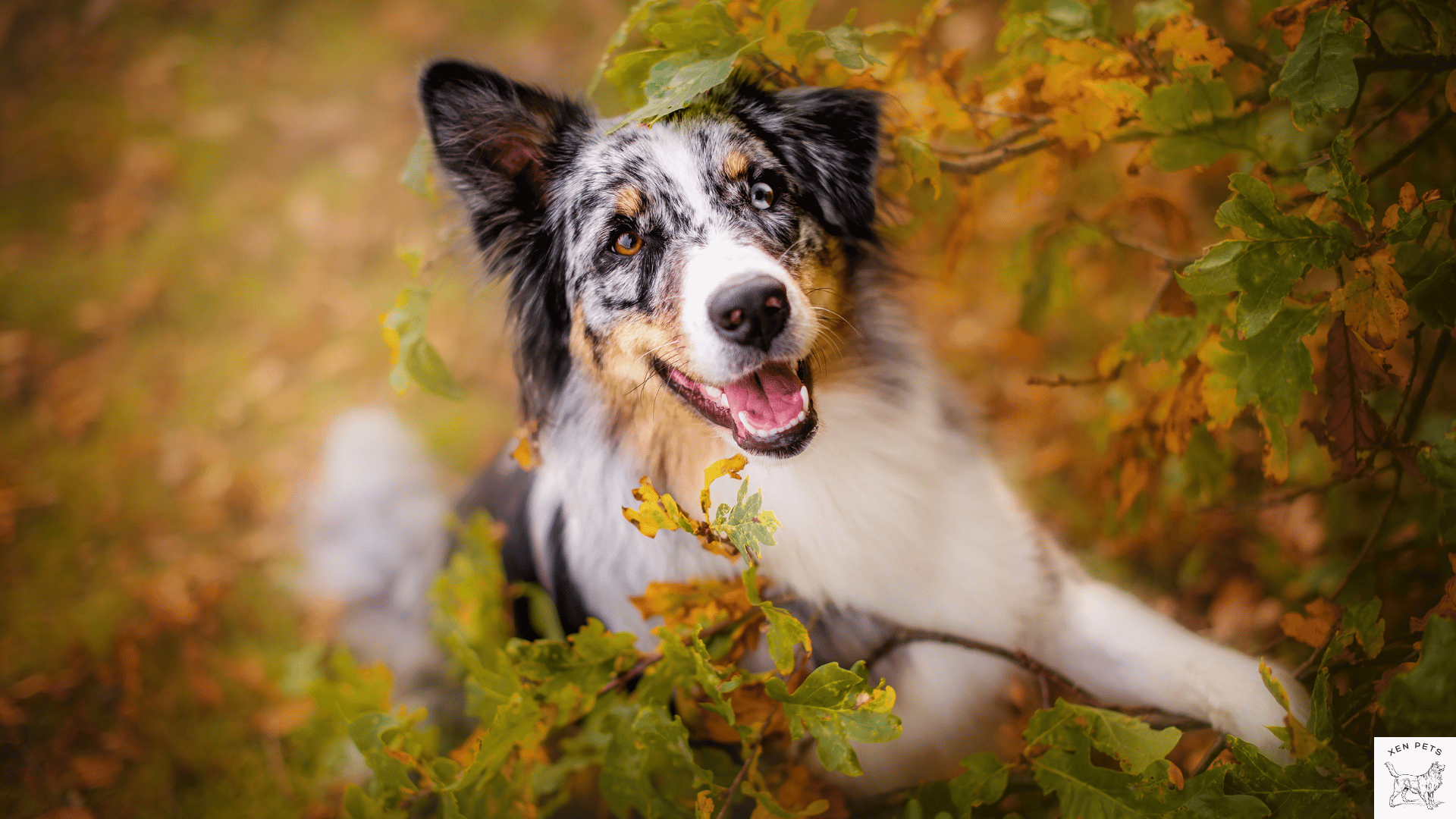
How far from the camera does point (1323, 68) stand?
1.56 meters

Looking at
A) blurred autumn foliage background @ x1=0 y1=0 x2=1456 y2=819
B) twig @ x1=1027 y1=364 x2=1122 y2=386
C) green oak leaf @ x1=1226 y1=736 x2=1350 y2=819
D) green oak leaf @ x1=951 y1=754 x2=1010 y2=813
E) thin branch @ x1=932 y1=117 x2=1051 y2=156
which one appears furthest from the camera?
blurred autumn foliage background @ x1=0 y1=0 x2=1456 y2=819

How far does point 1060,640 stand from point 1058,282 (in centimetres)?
111

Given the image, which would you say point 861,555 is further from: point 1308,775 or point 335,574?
point 335,574

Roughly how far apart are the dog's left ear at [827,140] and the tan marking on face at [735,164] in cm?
11

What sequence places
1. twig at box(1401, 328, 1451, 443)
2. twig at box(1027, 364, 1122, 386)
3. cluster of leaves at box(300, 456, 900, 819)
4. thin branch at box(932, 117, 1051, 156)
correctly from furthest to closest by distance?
twig at box(1027, 364, 1122, 386) → thin branch at box(932, 117, 1051, 156) → twig at box(1401, 328, 1451, 443) → cluster of leaves at box(300, 456, 900, 819)

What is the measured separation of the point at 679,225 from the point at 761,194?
241 mm

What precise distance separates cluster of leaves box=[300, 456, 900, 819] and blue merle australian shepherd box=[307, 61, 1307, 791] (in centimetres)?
29

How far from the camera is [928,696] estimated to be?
221cm

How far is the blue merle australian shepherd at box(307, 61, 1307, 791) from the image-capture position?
6.55ft

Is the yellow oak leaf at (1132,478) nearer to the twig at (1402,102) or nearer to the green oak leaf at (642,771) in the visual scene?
the twig at (1402,102)

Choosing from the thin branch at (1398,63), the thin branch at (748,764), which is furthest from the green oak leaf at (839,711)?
the thin branch at (1398,63)

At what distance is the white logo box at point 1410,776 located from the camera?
4.99ft

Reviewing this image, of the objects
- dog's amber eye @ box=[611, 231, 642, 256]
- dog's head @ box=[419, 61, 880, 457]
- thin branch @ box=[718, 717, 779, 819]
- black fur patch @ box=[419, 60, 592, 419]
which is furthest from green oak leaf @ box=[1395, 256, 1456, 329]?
black fur patch @ box=[419, 60, 592, 419]

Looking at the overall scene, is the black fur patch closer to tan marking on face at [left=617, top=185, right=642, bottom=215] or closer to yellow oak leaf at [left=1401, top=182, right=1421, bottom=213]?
tan marking on face at [left=617, top=185, right=642, bottom=215]
